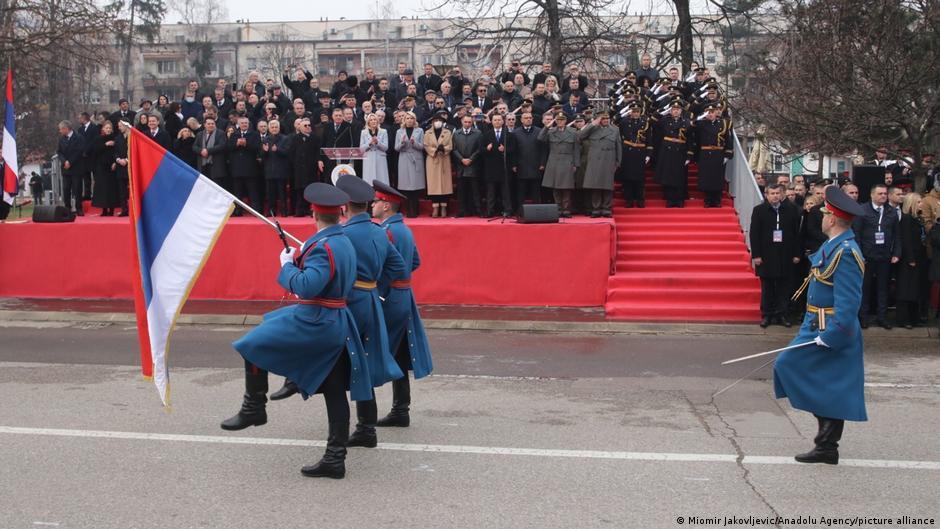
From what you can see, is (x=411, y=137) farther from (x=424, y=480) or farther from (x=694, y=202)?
(x=424, y=480)

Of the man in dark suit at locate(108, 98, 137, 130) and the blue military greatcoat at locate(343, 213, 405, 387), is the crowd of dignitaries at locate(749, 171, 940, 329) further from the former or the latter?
the man in dark suit at locate(108, 98, 137, 130)

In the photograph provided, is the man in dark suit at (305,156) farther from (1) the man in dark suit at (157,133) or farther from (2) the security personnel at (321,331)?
(2) the security personnel at (321,331)

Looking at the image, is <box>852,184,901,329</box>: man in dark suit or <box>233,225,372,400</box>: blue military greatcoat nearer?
<box>233,225,372,400</box>: blue military greatcoat

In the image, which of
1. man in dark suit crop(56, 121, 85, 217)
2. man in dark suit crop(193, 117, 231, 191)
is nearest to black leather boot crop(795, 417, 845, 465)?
man in dark suit crop(193, 117, 231, 191)

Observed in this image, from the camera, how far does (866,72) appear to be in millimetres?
14695

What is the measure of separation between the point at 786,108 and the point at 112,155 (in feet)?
38.0

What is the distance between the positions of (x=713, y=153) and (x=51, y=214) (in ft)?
34.5

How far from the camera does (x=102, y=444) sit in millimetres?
7023

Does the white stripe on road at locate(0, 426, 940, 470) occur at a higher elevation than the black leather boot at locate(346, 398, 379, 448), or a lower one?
lower

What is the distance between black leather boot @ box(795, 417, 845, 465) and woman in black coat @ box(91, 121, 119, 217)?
14448 mm

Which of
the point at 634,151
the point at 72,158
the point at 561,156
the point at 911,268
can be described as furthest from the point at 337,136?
the point at 911,268

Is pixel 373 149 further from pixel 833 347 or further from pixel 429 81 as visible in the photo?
pixel 833 347

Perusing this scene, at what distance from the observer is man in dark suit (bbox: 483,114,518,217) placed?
627 inches

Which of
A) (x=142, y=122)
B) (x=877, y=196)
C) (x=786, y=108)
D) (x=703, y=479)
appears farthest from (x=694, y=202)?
(x=703, y=479)
